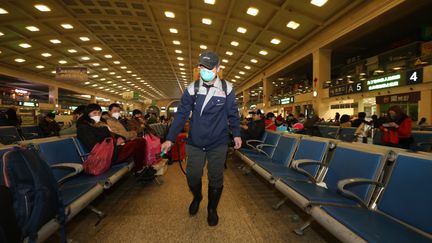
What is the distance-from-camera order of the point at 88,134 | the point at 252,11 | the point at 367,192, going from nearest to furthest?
the point at 367,192 < the point at 88,134 < the point at 252,11

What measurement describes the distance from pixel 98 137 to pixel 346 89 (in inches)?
518

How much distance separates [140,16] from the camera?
16.5 metres

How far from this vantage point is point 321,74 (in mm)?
14906

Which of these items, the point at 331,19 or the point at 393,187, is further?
the point at 331,19

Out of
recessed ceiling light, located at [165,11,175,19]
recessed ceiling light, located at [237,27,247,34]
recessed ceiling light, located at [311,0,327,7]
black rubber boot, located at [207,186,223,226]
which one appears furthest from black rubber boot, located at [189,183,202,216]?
recessed ceiling light, located at [237,27,247,34]

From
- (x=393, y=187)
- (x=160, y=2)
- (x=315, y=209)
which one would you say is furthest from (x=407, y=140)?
(x=160, y=2)

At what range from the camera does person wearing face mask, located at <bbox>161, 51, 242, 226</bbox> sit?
2.69m

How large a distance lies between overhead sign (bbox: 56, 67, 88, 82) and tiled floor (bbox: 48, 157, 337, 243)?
13.4m

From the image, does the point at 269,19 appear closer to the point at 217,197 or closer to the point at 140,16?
the point at 140,16

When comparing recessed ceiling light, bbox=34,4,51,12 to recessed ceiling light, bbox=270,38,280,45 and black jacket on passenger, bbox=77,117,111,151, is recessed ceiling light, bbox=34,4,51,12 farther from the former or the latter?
black jacket on passenger, bbox=77,117,111,151

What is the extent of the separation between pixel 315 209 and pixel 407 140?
4094 millimetres

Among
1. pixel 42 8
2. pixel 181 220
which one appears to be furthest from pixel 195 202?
pixel 42 8

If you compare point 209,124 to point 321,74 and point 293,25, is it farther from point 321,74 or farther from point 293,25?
point 321,74

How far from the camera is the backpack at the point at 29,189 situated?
5.12 ft
